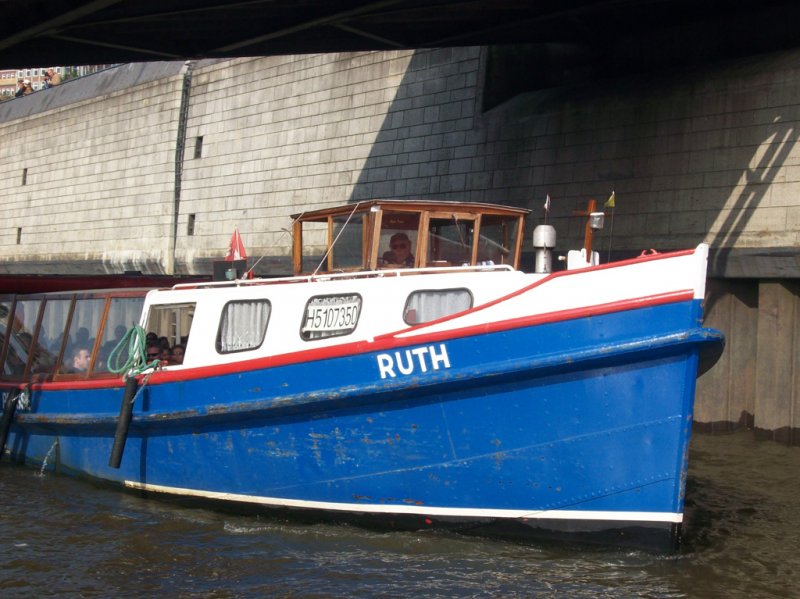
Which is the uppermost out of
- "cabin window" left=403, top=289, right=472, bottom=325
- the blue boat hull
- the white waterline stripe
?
"cabin window" left=403, top=289, right=472, bottom=325

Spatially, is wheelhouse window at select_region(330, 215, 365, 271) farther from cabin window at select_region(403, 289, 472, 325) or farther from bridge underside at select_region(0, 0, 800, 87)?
bridge underside at select_region(0, 0, 800, 87)

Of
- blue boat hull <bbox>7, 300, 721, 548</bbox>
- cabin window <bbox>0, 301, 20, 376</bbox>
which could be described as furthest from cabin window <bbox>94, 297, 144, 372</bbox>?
cabin window <bbox>0, 301, 20, 376</bbox>

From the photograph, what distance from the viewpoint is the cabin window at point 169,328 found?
9.69m

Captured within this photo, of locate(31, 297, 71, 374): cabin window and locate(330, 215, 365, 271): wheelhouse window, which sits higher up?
locate(330, 215, 365, 271): wheelhouse window

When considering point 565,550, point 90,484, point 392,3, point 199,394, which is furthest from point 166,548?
point 392,3

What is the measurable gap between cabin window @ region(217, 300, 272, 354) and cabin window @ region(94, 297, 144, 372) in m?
Answer: 1.40

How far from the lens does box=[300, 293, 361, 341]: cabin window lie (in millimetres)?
8383

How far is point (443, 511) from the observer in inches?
313

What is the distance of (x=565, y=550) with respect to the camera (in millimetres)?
7738

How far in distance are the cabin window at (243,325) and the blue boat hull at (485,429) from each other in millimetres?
439

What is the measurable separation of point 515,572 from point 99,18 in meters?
9.24

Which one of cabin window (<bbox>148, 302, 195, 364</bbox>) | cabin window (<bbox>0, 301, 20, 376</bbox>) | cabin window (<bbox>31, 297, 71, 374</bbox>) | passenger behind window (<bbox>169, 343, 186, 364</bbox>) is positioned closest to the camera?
passenger behind window (<bbox>169, 343, 186, 364</bbox>)

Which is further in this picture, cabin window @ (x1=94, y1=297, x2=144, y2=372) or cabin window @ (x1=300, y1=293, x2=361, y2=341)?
cabin window @ (x1=94, y1=297, x2=144, y2=372)

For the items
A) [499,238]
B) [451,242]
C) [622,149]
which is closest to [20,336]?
[451,242]
